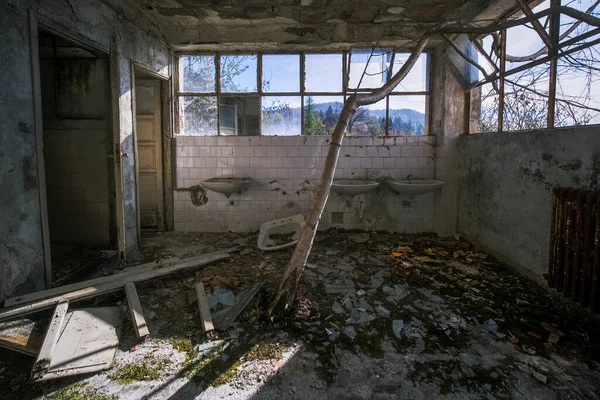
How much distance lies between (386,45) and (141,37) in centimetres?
323

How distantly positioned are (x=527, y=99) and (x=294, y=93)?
2875mm

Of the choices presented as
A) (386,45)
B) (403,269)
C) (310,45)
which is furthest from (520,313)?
(310,45)

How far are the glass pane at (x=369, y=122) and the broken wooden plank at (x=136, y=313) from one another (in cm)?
348

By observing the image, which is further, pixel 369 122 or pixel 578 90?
pixel 369 122

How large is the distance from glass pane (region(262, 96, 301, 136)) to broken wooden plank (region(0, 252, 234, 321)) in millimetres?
2069

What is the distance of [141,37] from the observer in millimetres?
4043

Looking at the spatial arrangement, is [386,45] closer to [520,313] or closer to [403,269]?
[403,269]

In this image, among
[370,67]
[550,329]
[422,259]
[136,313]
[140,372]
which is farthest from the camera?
[370,67]

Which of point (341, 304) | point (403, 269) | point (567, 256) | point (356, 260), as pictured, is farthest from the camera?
point (356, 260)

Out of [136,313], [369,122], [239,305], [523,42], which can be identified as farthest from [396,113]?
Answer: [136,313]

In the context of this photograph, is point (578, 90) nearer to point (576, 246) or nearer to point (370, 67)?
point (576, 246)

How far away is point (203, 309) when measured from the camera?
8.36 ft

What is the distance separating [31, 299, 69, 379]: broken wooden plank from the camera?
189 centimetres

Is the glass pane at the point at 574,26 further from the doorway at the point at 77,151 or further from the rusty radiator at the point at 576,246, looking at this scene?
the doorway at the point at 77,151
